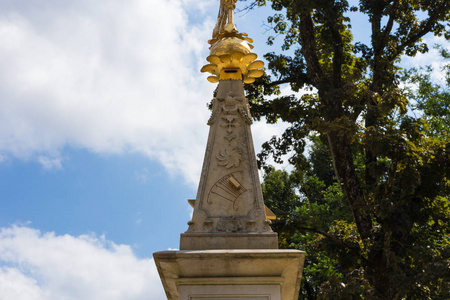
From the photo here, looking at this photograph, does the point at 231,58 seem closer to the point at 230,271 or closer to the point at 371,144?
the point at 230,271

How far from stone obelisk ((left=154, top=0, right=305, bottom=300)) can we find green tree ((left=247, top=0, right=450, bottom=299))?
14.4 feet

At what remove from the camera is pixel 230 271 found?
194 inches

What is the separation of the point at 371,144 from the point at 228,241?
5.65 metres

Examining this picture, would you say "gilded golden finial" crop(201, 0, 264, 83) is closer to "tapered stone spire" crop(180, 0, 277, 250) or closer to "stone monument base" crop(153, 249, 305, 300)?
"tapered stone spire" crop(180, 0, 277, 250)

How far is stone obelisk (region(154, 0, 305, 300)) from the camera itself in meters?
4.89

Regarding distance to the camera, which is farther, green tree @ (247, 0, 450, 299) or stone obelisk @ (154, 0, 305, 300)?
green tree @ (247, 0, 450, 299)

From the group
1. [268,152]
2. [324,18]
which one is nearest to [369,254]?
[268,152]

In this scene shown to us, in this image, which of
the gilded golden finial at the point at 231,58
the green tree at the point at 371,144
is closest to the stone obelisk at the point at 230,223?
the gilded golden finial at the point at 231,58

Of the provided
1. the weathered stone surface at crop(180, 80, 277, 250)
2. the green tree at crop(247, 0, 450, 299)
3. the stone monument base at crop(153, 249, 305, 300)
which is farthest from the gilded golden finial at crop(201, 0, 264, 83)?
the green tree at crop(247, 0, 450, 299)

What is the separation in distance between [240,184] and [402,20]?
1100cm

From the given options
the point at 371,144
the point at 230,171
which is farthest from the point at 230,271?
the point at 371,144

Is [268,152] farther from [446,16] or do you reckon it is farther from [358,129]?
[446,16]

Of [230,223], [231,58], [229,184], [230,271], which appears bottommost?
[230,271]

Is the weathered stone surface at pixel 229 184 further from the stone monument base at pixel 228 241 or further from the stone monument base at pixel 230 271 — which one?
the stone monument base at pixel 230 271
